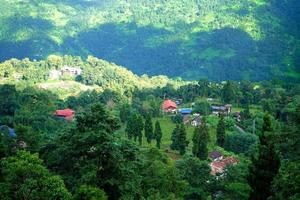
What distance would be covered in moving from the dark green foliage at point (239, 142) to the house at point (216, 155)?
5.03 meters

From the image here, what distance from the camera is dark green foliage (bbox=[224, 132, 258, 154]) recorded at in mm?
63469

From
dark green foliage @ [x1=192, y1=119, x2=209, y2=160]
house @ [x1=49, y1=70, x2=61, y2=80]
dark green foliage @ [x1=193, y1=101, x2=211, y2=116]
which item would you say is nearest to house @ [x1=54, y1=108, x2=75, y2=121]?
dark green foliage @ [x1=193, y1=101, x2=211, y2=116]

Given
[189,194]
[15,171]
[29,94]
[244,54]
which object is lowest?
[189,194]

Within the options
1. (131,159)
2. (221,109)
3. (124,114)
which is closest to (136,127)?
(124,114)

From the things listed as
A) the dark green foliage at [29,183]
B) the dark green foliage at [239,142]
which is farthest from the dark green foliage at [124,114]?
the dark green foliage at [29,183]

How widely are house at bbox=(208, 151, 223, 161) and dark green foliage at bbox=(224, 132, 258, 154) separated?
16.5 ft

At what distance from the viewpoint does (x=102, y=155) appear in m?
25.3

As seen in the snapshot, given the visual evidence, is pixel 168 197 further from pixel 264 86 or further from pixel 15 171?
pixel 264 86

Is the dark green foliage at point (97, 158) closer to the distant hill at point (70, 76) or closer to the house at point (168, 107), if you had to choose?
the house at point (168, 107)

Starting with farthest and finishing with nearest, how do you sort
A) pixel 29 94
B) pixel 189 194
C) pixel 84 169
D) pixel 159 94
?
pixel 159 94 < pixel 29 94 < pixel 189 194 < pixel 84 169

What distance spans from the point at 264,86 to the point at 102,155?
316ft

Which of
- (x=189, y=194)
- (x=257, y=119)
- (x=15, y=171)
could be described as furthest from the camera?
(x=257, y=119)

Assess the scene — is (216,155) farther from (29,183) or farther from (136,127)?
(29,183)

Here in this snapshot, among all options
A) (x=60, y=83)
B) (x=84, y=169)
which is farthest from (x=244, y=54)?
(x=84, y=169)
